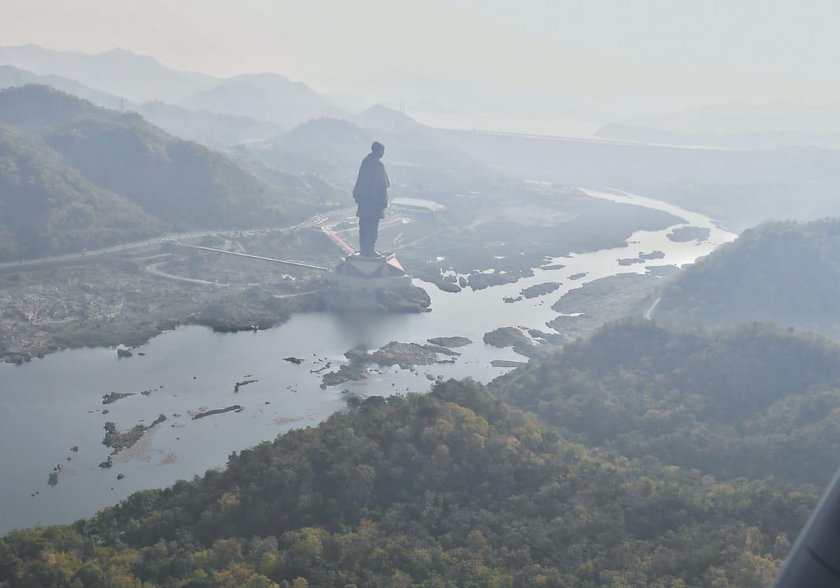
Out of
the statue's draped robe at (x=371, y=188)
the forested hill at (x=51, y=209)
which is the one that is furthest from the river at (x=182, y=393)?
the forested hill at (x=51, y=209)

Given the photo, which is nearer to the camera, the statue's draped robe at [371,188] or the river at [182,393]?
the river at [182,393]

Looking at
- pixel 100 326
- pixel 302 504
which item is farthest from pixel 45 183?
pixel 302 504

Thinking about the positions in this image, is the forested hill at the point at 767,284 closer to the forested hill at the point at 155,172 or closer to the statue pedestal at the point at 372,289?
the statue pedestal at the point at 372,289

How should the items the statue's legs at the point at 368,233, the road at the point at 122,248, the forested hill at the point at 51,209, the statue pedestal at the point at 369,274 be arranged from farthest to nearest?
the statue's legs at the point at 368,233
the forested hill at the point at 51,209
the statue pedestal at the point at 369,274
the road at the point at 122,248

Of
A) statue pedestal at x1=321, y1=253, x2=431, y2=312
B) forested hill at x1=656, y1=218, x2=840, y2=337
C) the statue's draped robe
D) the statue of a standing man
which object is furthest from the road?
forested hill at x1=656, y1=218, x2=840, y2=337

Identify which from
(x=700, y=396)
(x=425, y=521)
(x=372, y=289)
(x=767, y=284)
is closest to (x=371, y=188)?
(x=372, y=289)

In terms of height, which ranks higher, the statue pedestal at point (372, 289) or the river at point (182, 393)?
the statue pedestal at point (372, 289)
